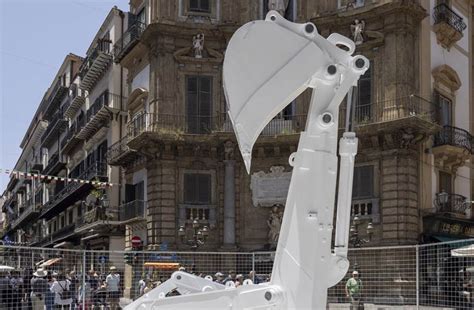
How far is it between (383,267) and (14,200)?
76.2 m

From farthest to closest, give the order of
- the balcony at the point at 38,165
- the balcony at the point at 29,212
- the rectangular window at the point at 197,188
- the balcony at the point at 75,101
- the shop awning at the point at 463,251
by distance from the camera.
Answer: the balcony at the point at 38,165
the balcony at the point at 29,212
the balcony at the point at 75,101
the rectangular window at the point at 197,188
the shop awning at the point at 463,251

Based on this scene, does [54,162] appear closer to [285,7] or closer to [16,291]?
[285,7]

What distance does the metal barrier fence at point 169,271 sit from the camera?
13203 millimetres

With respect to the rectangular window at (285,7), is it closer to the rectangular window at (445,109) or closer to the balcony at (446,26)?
the balcony at (446,26)

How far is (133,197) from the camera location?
1233 inches

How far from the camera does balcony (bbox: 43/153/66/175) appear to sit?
52.1 m

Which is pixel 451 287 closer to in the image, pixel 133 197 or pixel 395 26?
pixel 395 26

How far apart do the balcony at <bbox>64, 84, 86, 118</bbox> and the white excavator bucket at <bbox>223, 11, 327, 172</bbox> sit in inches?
1547

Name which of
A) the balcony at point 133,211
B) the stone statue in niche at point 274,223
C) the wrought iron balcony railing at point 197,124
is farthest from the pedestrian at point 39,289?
the balcony at point 133,211

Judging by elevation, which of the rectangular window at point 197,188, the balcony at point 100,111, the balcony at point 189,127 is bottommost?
the rectangular window at point 197,188

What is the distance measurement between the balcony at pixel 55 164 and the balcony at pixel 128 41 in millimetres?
18655

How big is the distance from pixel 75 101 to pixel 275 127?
68.9 feet

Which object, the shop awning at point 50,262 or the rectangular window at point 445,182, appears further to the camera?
the rectangular window at point 445,182

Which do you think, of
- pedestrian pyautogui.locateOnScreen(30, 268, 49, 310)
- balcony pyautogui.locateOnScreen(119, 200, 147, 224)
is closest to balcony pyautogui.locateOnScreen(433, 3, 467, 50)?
balcony pyautogui.locateOnScreen(119, 200, 147, 224)
